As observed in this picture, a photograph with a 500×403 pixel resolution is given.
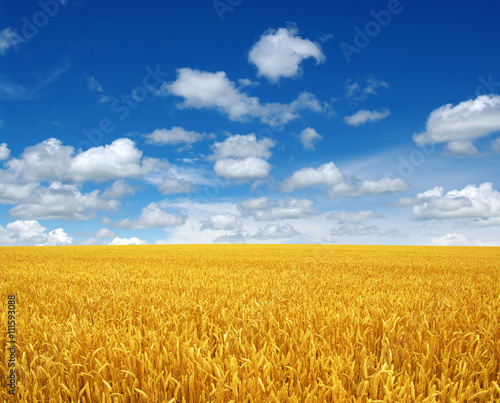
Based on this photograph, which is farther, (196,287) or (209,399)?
(196,287)

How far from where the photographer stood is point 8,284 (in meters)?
6.84

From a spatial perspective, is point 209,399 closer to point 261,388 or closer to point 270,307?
point 261,388

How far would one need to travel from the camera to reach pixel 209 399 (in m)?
2.00

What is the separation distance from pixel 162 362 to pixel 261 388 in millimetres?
847

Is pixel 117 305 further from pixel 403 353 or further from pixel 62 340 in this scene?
pixel 403 353

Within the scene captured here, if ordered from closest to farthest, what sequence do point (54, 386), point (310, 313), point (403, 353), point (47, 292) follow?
point (54, 386) → point (403, 353) → point (310, 313) → point (47, 292)

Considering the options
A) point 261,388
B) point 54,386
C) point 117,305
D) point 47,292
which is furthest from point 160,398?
point 47,292

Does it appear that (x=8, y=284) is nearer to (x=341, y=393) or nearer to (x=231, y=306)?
(x=231, y=306)

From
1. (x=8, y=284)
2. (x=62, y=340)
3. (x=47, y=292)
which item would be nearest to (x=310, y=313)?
(x=62, y=340)

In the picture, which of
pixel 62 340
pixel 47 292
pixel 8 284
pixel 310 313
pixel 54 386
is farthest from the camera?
pixel 8 284

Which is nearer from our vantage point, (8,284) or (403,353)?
(403,353)

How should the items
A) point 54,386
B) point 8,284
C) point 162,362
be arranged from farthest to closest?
point 8,284
point 162,362
point 54,386

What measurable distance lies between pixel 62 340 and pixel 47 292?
3.53m

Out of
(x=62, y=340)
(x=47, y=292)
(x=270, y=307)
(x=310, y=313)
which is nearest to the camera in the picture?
(x=62, y=340)
